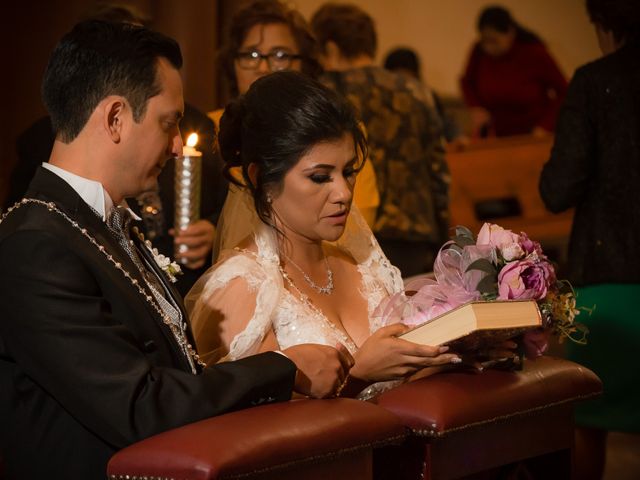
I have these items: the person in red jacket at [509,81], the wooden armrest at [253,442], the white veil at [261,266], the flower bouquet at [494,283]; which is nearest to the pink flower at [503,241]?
the flower bouquet at [494,283]

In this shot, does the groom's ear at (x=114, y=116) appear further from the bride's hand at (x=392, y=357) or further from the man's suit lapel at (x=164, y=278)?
the bride's hand at (x=392, y=357)

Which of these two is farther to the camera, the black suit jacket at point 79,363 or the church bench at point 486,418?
the church bench at point 486,418

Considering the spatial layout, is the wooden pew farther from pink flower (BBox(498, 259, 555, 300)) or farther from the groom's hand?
the groom's hand

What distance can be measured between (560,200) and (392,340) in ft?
6.06

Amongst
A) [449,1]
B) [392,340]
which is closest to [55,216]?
[392,340]

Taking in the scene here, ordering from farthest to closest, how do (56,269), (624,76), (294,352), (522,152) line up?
(522,152)
(624,76)
(294,352)
(56,269)

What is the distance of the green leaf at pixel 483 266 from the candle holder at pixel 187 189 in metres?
0.80

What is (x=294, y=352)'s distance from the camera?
2.35 metres

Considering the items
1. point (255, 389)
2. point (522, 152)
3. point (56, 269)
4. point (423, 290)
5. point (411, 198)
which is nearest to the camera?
point (56, 269)

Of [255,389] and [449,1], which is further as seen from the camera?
[449,1]

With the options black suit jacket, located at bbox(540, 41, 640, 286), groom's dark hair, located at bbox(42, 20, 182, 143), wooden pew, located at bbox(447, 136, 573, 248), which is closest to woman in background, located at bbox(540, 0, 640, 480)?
black suit jacket, located at bbox(540, 41, 640, 286)

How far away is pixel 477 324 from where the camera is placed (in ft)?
7.43

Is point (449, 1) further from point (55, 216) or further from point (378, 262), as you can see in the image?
point (55, 216)

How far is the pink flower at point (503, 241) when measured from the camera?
262 centimetres
